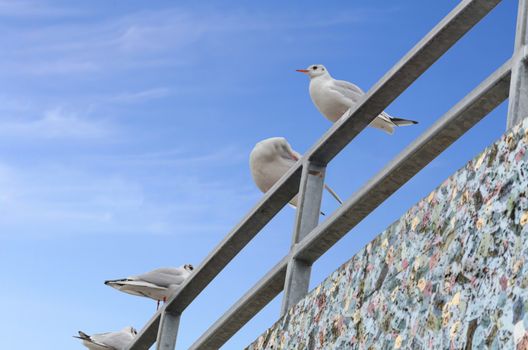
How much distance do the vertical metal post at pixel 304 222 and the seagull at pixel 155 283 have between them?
456 centimetres

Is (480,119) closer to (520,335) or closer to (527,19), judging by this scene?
(527,19)

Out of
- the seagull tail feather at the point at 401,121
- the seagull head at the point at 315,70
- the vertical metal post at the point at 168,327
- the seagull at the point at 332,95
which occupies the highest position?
the seagull head at the point at 315,70

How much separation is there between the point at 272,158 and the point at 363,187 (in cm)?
346

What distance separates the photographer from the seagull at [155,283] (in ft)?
28.4

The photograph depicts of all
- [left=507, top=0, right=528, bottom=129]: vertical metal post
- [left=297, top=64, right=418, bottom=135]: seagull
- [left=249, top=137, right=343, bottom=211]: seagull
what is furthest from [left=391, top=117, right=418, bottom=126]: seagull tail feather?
[left=507, top=0, right=528, bottom=129]: vertical metal post

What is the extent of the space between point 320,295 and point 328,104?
4.47m

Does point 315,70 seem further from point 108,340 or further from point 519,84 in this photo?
point 519,84

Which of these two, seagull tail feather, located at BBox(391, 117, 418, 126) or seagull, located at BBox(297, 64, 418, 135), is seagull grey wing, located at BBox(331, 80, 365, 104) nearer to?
seagull, located at BBox(297, 64, 418, 135)

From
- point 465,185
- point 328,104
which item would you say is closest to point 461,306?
point 465,185

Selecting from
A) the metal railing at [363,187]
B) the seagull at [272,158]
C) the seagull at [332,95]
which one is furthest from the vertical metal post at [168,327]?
the seagull at [332,95]

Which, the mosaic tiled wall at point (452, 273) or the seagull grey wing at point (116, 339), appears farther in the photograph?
the seagull grey wing at point (116, 339)

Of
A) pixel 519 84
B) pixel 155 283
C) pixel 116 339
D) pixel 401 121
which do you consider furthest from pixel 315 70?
pixel 519 84

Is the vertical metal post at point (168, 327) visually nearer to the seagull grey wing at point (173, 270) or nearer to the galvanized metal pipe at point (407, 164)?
the galvanized metal pipe at point (407, 164)

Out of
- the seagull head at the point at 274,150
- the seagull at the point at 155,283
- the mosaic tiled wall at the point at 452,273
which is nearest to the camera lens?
the mosaic tiled wall at the point at 452,273
